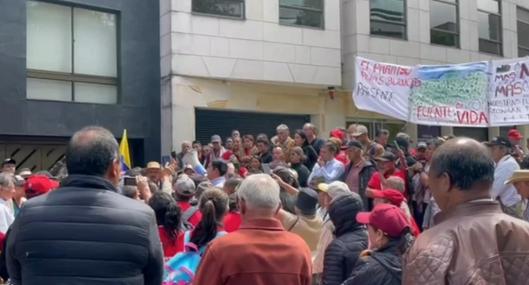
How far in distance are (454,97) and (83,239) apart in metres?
9.68

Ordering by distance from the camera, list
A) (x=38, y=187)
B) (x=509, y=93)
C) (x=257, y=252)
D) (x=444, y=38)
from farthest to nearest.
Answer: (x=444, y=38) → (x=509, y=93) → (x=38, y=187) → (x=257, y=252)

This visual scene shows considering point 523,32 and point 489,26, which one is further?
point 523,32

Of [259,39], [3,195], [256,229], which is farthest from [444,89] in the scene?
[256,229]

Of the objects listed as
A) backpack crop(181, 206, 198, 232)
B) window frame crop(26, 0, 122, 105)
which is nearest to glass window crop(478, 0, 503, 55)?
window frame crop(26, 0, 122, 105)

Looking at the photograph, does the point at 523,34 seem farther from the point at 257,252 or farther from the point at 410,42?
the point at 257,252

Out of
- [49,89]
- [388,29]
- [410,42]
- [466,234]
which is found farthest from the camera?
[410,42]

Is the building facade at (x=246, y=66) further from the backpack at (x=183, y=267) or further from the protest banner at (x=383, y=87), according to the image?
the backpack at (x=183, y=267)

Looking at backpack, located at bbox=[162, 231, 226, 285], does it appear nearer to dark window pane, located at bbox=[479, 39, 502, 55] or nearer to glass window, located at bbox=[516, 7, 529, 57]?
dark window pane, located at bbox=[479, 39, 502, 55]

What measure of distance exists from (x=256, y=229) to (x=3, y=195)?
4682mm

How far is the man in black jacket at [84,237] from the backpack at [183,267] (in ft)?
4.17

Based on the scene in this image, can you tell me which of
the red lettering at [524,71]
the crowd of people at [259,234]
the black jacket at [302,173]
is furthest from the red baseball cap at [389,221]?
the red lettering at [524,71]

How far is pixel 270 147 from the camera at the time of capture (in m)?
11.6

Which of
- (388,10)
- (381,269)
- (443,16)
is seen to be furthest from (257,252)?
(443,16)

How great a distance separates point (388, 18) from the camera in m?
19.0
